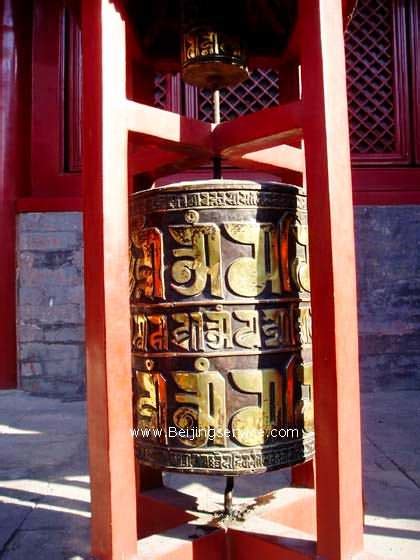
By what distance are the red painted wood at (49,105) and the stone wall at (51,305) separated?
30 cm

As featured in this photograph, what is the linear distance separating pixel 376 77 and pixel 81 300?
130 inches

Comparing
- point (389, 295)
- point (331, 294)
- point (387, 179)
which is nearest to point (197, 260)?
point (331, 294)

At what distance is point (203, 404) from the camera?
6.07 feet

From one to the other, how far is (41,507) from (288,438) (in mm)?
1237

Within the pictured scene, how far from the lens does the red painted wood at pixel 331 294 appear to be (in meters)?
1.71

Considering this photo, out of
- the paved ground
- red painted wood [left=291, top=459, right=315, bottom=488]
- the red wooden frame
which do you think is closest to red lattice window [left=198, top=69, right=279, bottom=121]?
the paved ground

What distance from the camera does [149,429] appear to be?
76.8 inches

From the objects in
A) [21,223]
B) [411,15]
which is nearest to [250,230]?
[21,223]

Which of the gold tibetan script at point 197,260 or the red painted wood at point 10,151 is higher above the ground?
the red painted wood at point 10,151

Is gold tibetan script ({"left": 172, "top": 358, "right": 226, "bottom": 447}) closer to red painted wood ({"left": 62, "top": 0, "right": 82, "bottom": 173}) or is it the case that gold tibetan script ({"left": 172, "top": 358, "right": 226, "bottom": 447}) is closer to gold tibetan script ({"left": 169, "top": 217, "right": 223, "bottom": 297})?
gold tibetan script ({"left": 169, "top": 217, "right": 223, "bottom": 297})

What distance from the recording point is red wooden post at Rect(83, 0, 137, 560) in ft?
5.65

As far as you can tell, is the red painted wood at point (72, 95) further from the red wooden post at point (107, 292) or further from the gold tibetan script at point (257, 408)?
the gold tibetan script at point (257, 408)

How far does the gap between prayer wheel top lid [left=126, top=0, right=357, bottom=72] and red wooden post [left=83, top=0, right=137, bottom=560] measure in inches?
16.9

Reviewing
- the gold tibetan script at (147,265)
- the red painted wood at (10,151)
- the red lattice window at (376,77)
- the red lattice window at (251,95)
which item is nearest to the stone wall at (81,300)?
the red painted wood at (10,151)
